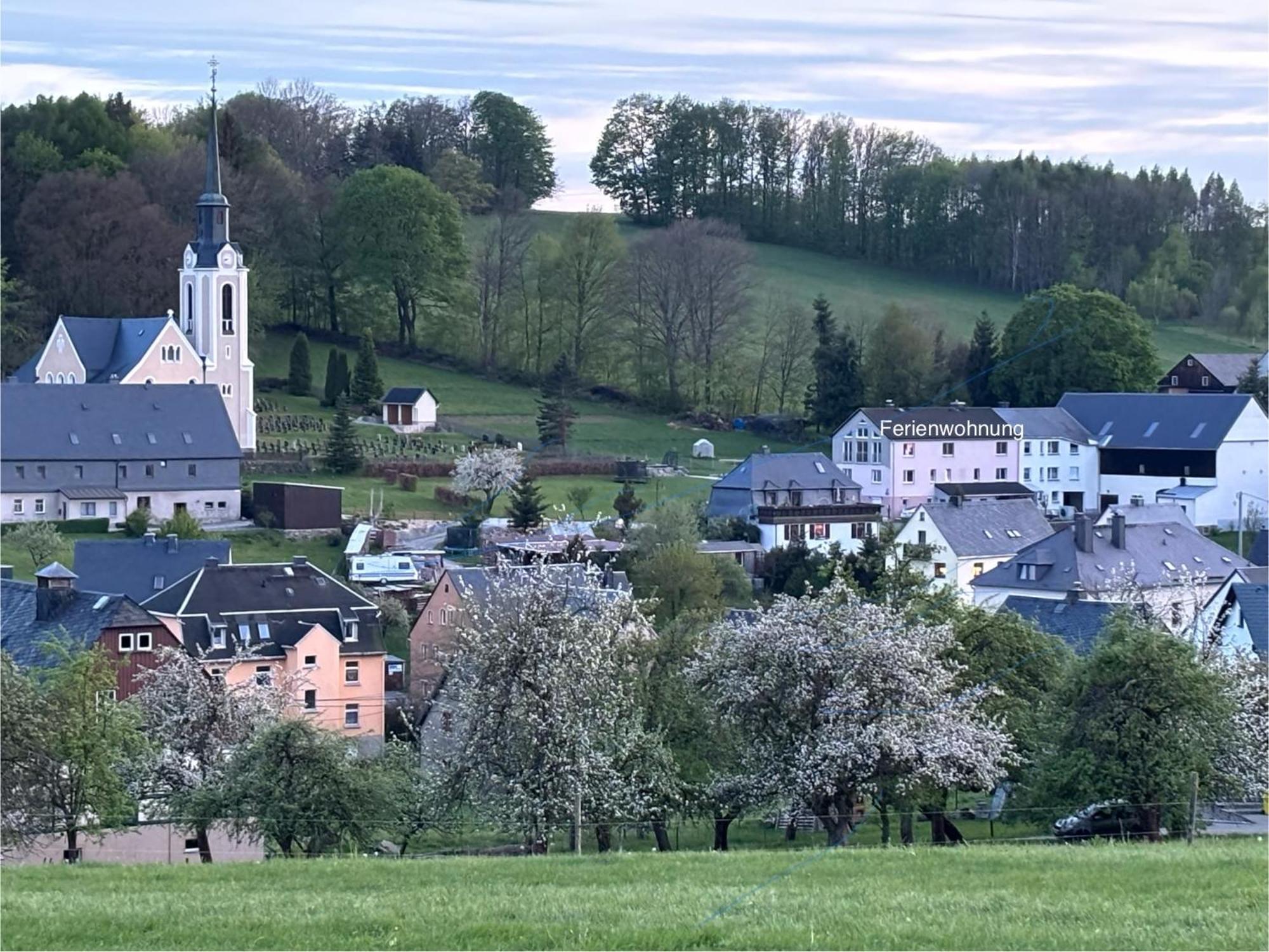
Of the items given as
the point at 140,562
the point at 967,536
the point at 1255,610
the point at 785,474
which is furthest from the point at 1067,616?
the point at 785,474

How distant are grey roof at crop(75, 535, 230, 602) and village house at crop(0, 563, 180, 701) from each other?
10.6 ft

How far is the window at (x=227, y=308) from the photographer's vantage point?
189ft

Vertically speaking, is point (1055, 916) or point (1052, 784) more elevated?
point (1055, 916)

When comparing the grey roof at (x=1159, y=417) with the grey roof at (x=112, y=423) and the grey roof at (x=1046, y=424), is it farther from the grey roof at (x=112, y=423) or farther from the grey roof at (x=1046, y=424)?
the grey roof at (x=112, y=423)

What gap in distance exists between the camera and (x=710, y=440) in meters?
59.9

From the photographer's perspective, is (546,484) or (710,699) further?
(546,484)

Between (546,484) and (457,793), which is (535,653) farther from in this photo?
(546,484)

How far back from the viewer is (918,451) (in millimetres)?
A: 54094

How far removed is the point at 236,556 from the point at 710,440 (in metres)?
20.9

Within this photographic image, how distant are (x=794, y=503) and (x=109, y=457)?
57.2 feet

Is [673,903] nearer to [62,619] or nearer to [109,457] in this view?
[62,619]

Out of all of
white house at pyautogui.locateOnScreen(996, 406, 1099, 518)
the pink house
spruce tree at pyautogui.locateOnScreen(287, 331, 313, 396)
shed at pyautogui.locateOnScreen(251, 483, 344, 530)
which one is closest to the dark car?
shed at pyautogui.locateOnScreen(251, 483, 344, 530)

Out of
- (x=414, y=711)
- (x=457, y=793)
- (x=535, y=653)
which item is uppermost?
(x=535, y=653)

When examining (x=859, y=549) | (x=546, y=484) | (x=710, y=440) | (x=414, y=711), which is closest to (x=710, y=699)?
(x=414, y=711)
